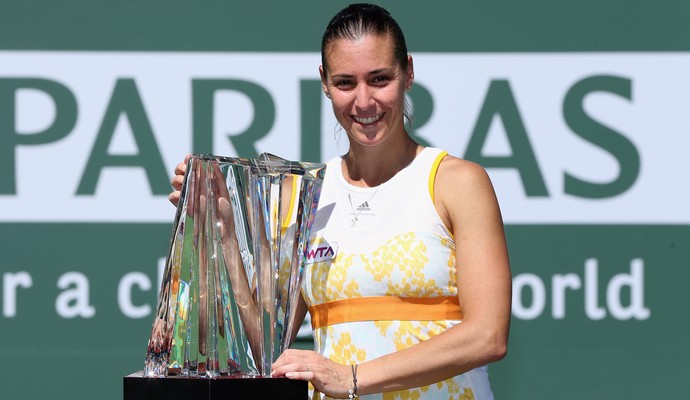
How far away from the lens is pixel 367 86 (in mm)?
1744

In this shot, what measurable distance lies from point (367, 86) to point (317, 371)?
468 mm

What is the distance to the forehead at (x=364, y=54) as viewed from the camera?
1729 millimetres

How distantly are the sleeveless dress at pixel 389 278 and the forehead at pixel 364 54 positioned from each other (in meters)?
0.18

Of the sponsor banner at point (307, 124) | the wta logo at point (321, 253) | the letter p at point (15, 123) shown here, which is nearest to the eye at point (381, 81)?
the wta logo at point (321, 253)

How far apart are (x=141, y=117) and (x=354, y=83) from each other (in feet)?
5.67

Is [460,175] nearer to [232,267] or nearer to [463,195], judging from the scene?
[463,195]

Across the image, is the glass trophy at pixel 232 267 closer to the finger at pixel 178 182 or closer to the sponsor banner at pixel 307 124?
the finger at pixel 178 182

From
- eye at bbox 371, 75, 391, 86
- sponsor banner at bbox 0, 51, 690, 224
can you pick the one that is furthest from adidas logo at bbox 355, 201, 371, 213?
sponsor banner at bbox 0, 51, 690, 224

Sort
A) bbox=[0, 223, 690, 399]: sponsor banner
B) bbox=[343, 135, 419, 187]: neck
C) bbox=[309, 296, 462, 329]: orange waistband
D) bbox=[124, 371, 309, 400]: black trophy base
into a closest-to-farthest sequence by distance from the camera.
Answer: bbox=[124, 371, 309, 400]: black trophy base < bbox=[309, 296, 462, 329]: orange waistband < bbox=[343, 135, 419, 187]: neck < bbox=[0, 223, 690, 399]: sponsor banner

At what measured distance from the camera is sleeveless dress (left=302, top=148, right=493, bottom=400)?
1705 mm

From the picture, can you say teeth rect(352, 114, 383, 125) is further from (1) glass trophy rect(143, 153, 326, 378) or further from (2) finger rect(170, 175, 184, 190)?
(2) finger rect(170, 175, 184, 190)

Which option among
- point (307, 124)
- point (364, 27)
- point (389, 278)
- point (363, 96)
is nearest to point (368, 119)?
point (363, 96)

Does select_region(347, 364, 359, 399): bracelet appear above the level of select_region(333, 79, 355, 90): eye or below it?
below

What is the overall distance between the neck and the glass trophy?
11 centimetres
